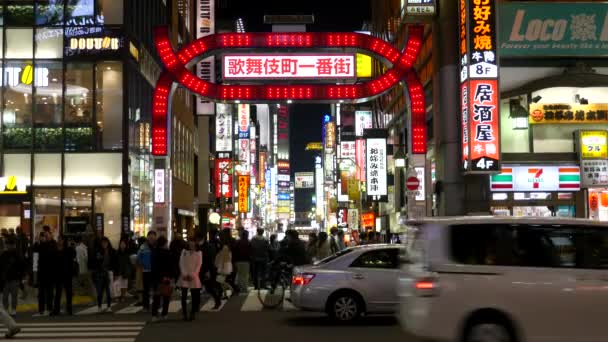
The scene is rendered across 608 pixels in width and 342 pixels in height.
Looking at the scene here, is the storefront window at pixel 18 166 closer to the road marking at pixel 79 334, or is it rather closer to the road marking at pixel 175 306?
the road marking at pixel 175 306

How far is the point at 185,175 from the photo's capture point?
54.3 m

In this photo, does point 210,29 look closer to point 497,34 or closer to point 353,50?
point 353,50

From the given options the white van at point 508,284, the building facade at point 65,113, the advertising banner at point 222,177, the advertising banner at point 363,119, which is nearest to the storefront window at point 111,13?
the building facade at point 65,113

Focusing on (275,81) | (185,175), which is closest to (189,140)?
(185,175)

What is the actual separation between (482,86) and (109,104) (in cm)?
1723

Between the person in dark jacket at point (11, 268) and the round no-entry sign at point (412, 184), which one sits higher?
the round no-entry sign at point (412, 184)

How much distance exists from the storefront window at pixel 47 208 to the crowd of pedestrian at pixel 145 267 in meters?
7.32

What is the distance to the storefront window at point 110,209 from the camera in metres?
34.1

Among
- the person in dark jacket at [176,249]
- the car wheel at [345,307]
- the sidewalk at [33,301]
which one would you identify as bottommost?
the sidewalk at [33,301]

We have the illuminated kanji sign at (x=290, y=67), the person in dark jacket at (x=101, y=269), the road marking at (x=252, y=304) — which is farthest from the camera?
the illuminated kanji sign at (x=290, y=67)

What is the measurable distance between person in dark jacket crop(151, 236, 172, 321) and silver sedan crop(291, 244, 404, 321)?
279 cm

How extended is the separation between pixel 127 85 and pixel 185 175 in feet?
67.0

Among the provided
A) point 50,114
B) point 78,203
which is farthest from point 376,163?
point 50,114

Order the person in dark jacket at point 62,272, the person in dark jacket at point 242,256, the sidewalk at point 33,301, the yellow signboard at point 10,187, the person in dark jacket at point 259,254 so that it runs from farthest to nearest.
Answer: the yellow signboard at point 10,187, the person in dark jacket at point 259,254, the person in dark jacket at point 242,256, the sidewalk at point 33,301, the person in dark jacket at point 62,272
